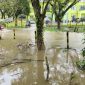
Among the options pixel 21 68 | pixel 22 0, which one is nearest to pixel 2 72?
pixel 21 68

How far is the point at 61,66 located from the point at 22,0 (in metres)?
35.3

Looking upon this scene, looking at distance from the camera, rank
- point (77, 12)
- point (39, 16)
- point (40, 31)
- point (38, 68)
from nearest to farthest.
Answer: point (38, 68), point (39, 16), point (40, 31), point (77, 12)

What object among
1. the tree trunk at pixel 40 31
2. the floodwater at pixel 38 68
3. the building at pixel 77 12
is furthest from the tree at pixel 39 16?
the building at pixel 77 12

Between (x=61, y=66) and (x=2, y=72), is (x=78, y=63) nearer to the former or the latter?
(x=61, y=66)

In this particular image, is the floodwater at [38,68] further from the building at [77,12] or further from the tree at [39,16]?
the building at [77,12]

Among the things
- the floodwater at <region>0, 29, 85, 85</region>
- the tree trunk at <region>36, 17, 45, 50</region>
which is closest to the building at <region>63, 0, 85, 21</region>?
the tree trunk at <region>36, 17, 45, 50</region>

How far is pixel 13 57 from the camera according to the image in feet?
56.3

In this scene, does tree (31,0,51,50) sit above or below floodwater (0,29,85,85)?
above

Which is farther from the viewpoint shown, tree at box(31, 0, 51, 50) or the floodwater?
tree at box(31, 0, 51, 50)

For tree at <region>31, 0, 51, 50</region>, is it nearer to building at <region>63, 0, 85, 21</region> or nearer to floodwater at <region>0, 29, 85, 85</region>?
floodwater at <region>0, 29, 85, 85</region>

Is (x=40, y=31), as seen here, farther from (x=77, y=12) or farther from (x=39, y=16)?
(x=77, y=12)

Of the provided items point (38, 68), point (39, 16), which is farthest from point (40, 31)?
point (38, 68)

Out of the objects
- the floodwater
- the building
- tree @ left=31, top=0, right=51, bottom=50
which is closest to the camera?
the floodwater

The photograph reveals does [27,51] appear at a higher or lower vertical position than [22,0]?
lower
